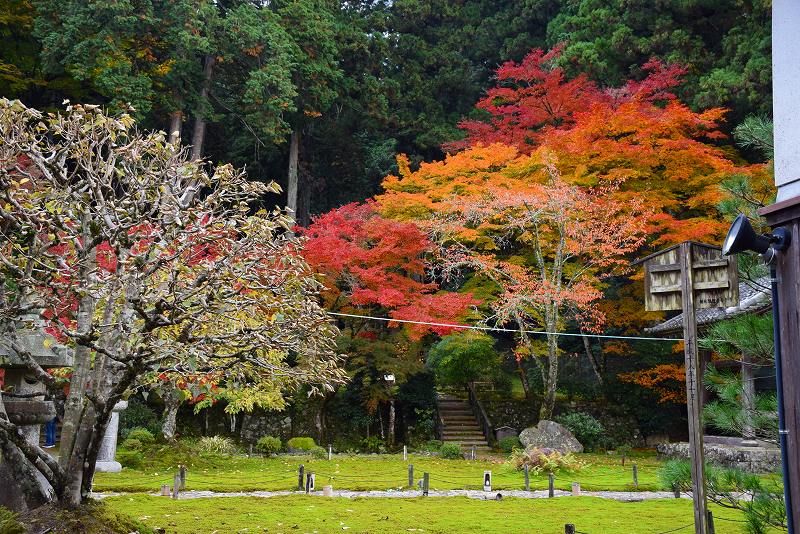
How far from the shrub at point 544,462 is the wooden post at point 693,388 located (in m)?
10.3

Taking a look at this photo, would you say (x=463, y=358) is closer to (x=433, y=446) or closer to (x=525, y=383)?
(x=433, y=446)

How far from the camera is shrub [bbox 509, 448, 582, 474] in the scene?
16219 millimetres

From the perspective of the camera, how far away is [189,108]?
76.8 feet

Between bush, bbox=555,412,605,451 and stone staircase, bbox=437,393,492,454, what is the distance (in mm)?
2458

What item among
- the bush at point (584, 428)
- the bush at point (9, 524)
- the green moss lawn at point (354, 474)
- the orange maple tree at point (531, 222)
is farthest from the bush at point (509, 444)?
the bush at point (9, 524)

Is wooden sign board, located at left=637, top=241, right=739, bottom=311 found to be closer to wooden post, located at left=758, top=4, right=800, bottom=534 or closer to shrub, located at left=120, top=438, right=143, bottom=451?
wooden post, located at left=758, top=4, right=800, bottom=534

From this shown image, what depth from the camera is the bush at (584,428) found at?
70.0 feet

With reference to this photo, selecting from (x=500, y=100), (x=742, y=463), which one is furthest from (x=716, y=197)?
(x=500, y=100)

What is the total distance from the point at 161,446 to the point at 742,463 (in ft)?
44.0

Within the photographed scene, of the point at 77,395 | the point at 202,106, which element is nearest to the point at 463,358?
the point at 202,106

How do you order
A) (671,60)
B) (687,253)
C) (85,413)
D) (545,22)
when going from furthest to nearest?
(545,22), (671,60), (85,413), (687,253)

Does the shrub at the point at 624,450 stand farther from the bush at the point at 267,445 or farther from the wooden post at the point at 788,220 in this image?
the wooden post at the point at 788,220

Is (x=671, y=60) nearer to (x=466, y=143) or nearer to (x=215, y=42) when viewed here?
(x=466, y=143)

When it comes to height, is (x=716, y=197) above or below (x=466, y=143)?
below
